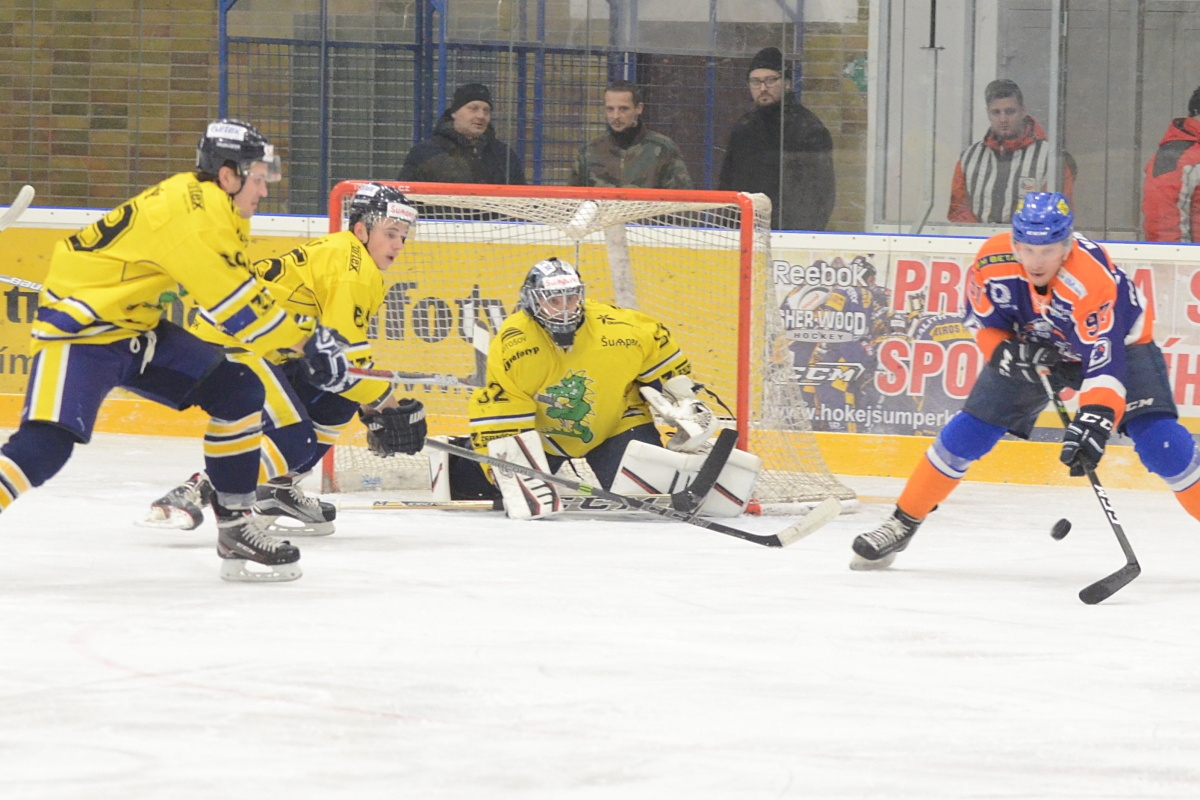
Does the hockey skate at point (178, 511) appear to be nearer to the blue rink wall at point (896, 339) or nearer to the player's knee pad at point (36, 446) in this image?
the player's knee pad at point (36, 446)

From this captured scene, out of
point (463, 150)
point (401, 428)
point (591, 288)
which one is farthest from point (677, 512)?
point (463, 150)

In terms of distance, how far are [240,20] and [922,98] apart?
3.03 m

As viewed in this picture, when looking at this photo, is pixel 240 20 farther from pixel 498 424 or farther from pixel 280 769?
pixel 280 769

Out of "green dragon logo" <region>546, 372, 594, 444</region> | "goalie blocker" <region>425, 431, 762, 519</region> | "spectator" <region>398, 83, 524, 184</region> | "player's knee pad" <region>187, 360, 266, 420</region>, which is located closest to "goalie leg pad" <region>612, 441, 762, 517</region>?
"goalie blocker" <region>425, 431, 762, 519</region>

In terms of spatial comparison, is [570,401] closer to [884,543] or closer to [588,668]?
[884,543]

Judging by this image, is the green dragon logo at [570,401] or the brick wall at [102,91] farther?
the brick wall at [102,91]

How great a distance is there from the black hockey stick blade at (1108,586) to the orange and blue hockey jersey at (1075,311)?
32 cm

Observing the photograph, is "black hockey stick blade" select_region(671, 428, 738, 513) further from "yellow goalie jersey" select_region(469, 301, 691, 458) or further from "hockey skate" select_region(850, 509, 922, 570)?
"hockey skate" select_region(850, 509, 922, 570)

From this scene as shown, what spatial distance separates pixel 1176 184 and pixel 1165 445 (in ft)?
7.94

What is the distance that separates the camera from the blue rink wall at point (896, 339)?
218 inches

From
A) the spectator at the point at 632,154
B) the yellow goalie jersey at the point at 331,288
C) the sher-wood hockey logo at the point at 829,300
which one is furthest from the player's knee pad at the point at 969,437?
the spectator at the point at 632,154

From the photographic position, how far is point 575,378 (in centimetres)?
480

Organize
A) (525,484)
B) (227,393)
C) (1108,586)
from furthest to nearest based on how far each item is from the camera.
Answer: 1. (525,484)
2. (1108,586)
3. (227,393)

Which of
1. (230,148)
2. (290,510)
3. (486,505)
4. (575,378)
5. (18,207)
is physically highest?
(230,148)
